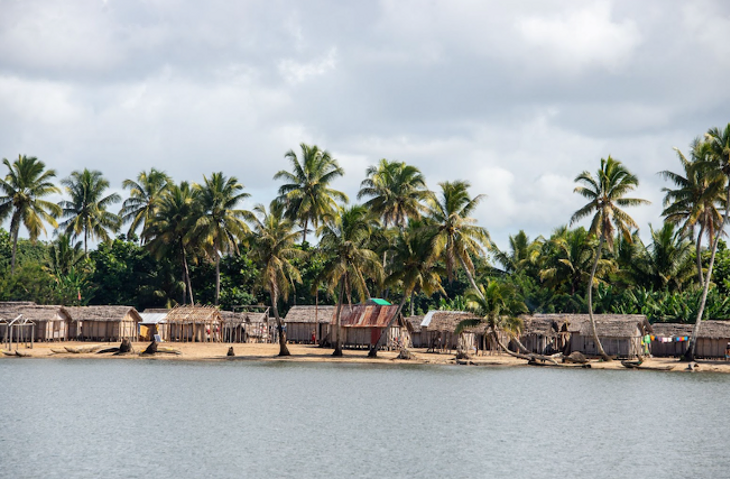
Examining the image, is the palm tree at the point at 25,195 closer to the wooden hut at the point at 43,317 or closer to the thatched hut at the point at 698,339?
the wooden hut at the point at 43,317

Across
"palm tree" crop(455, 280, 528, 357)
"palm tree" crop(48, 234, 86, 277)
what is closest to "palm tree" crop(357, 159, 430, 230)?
"palm tree" crop(455, 280, 528, 357)

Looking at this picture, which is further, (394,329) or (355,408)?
(394,329)

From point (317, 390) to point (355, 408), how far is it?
18.5 ft

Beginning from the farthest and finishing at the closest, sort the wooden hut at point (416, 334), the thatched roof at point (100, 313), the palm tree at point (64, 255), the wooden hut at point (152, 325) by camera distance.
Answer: the palm tree at point (64, 255), the wooden hut at point (152, 325), the wooden hut at point (416, 334), the thatched roof at point (100, 313)

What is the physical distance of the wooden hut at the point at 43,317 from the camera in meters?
61.5

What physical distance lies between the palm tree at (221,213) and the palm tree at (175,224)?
0.92 metres

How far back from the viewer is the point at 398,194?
6475 centimetres

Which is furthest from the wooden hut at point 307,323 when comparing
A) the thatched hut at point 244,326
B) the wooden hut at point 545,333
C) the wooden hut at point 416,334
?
the wooden hut at point 545,333

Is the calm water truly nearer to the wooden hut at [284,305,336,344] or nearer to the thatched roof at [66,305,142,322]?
the thatched roof at [66,305,142,322]

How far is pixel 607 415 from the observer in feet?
99.0

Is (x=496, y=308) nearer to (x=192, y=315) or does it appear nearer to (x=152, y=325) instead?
(x=192, y=315)

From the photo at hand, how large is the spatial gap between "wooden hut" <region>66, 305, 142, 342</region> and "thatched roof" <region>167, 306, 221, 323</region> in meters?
3.04

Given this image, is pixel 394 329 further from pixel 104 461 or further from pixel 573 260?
pixel 104 461

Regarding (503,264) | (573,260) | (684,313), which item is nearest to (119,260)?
(503,264)
